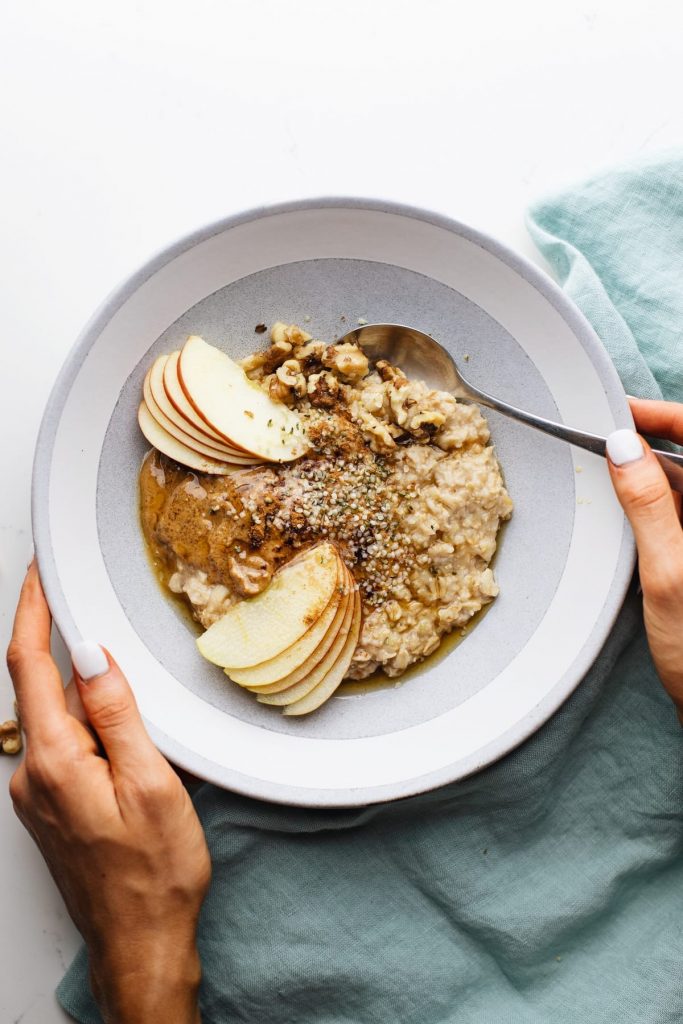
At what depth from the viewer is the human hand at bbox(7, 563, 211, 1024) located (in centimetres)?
269

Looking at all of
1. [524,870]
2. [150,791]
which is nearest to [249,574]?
[150,791]

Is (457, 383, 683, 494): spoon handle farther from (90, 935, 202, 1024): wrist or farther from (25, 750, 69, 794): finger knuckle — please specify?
(90, 935, 202, 1024): wrist

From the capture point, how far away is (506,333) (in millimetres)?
3113

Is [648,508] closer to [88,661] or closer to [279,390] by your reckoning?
[279,390]

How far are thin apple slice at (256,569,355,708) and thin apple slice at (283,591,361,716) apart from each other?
0.04 feet

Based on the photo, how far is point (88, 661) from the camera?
9.04 feet

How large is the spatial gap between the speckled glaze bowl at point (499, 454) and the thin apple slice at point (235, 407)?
13 centimetres

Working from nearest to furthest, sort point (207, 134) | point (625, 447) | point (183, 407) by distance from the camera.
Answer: point (625, 447), point (183, 407), point (207, 134)

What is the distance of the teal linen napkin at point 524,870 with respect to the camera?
3.07 metres

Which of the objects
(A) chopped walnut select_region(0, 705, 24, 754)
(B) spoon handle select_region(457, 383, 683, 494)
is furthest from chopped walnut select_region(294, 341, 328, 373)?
(A) chopped walnut select_region(0, 705, 24, 754)

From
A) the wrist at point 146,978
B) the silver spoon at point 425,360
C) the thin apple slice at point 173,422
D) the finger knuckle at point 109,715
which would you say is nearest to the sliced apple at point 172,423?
the thin apple slice at point 173,422

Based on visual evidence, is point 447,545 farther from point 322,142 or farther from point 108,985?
point 108,985

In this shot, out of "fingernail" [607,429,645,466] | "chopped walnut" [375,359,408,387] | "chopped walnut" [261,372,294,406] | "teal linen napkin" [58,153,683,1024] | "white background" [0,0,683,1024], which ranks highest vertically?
"white background" [0,0,683,1024]

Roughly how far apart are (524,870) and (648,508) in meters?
1.42
